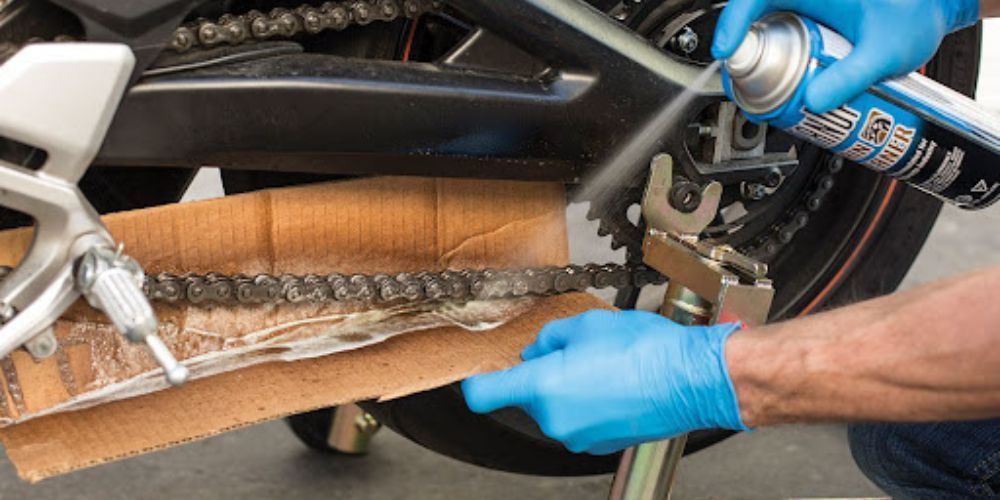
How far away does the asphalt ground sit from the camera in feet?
5.44

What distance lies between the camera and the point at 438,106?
1.03 m

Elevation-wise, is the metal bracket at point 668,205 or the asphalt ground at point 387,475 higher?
the metal bracket at point 668,205

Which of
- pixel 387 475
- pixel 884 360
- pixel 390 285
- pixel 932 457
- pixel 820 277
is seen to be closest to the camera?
pixel 884 360

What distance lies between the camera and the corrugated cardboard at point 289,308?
0.97m

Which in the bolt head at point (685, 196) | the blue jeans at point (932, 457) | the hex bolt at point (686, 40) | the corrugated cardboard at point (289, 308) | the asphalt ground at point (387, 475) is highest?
the hex bolt at point (686, 40)

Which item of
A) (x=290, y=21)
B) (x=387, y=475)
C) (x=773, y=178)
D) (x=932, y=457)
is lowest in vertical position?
(x=387, y=475)

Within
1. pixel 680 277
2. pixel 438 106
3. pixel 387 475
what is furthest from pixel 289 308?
pixel 387 475

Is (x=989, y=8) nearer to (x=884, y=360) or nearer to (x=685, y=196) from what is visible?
(x=685, y=196)

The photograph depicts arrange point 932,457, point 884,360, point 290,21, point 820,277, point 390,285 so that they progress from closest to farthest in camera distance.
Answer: point 884,360 → point 290,21 → point 390,285 → point 932,457 → point 820,277

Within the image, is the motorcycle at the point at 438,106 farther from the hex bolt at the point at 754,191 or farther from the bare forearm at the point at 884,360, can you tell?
the bare forearm at the point at 884,360

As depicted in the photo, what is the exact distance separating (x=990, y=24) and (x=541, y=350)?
7.73 ft

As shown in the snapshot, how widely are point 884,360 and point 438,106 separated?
44 cm

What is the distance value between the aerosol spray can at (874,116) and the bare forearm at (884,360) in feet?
0.71

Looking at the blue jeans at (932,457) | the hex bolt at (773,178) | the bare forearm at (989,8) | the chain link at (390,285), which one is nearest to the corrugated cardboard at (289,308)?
the chain link at (390,285)
